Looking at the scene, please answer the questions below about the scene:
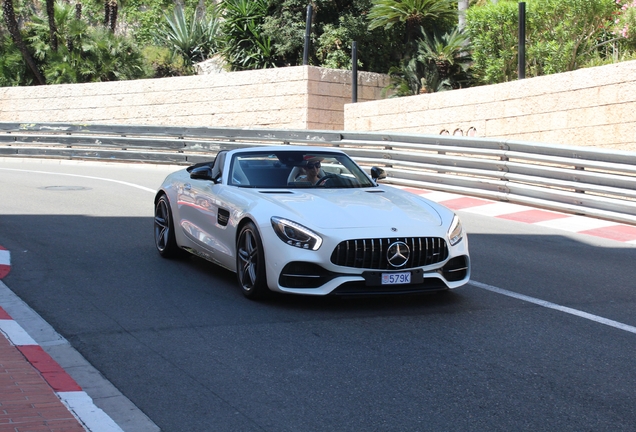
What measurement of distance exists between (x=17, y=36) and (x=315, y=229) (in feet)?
90.6

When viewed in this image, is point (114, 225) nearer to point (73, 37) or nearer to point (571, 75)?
point (571, 75)

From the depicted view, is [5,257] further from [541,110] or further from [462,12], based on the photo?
[462,12]

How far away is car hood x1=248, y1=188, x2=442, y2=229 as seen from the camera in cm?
720

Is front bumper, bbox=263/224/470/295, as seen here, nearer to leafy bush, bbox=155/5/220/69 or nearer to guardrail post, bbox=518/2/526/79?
guardrail post, bbox=518/2/526/79

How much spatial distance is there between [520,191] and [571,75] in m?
3.00

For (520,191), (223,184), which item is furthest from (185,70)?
(223,184)

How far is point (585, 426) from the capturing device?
4574 mm

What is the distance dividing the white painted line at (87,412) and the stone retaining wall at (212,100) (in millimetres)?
19048

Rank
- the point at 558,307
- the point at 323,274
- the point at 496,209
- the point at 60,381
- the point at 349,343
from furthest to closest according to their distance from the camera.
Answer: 1. the point at 496,209
2. the point at 558,307
3. the point at 323,274
4. the point at 349,343
5. the point at 60,381

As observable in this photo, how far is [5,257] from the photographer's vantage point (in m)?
9.30

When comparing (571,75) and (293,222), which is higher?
(571,75)

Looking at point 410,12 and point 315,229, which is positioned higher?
point 410,12

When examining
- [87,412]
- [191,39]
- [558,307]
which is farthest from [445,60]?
[87,412]

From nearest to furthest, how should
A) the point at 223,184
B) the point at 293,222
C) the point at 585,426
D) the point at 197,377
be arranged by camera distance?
the point at 585,426 < the point at 197,377 < the point at 293,222 < the point at 223,184
